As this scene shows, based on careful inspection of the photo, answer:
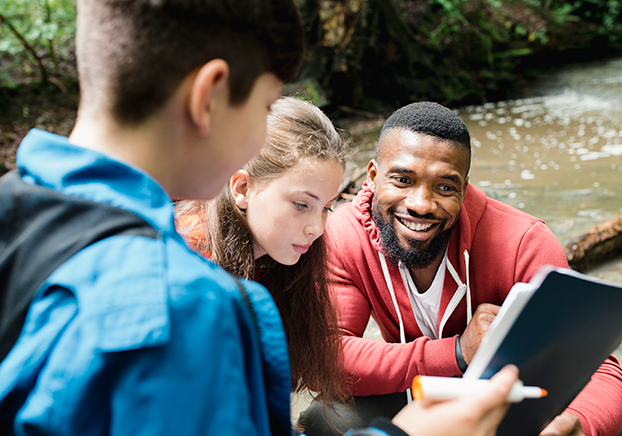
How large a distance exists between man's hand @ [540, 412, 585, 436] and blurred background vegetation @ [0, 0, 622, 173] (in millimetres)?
5622

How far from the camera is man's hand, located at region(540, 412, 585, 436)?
1.46 m

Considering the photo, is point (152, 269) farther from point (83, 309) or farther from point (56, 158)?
point (56, 158)

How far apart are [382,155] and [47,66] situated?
24.6 feet

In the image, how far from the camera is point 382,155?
6.37ft

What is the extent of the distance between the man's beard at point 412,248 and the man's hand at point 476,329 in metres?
0.27

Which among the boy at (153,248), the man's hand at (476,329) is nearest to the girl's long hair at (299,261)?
the man's hand at (476,329)

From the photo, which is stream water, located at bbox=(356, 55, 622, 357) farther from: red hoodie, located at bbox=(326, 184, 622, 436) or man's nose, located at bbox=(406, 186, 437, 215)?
man's nose, located at bbox=(406, 186, 437, 215)

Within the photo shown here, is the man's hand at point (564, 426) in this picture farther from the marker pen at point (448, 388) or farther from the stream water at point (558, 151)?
the stream water at point (558, 151)

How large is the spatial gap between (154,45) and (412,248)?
4.43ft

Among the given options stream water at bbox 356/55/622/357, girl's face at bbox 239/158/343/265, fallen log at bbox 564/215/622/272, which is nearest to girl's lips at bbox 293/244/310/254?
girl's face at bbox 239/158/343/265

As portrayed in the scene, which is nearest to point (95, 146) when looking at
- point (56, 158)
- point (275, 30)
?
point (56, 158)

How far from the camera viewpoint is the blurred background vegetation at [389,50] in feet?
22.5

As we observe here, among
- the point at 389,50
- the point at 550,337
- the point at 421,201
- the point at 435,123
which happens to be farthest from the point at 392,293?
the point at 389,50

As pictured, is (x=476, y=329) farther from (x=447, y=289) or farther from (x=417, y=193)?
(x=417, y=193)
